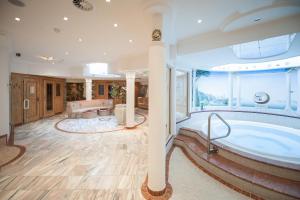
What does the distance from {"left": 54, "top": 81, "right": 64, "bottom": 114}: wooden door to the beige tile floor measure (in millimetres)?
4844

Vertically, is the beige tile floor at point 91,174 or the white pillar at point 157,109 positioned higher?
the white pillar at point 157,109

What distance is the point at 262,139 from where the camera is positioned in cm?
441

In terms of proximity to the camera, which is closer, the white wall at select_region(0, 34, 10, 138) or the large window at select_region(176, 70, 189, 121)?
the white wall at select_region(0, 34, 10, 138)

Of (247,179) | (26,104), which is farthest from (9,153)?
(247,179)

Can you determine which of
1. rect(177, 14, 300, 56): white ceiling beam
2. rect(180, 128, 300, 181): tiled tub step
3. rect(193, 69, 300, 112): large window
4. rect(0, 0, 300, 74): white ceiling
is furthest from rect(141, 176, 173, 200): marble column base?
rect(193, 69, 300, 112): large window

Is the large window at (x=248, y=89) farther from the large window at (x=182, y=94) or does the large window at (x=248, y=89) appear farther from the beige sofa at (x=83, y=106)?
the beige sofa at (x=83, y=106)

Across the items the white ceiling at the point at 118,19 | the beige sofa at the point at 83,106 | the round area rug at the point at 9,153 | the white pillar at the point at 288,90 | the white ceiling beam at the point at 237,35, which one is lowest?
the round area rug at the point at 9,153

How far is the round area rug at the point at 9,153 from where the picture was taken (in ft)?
10.7

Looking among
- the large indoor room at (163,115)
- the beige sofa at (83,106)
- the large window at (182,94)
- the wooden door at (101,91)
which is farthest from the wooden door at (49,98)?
the large window at (182,94)

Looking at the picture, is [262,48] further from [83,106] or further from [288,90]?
[83,106]

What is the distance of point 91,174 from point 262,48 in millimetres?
5586

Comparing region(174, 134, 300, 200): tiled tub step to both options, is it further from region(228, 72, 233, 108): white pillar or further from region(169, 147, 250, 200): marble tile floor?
region(228, 72, 233, 108): white pillar

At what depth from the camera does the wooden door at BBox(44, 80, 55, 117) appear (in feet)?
26.5

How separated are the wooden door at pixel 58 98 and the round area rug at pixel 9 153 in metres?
5.35
